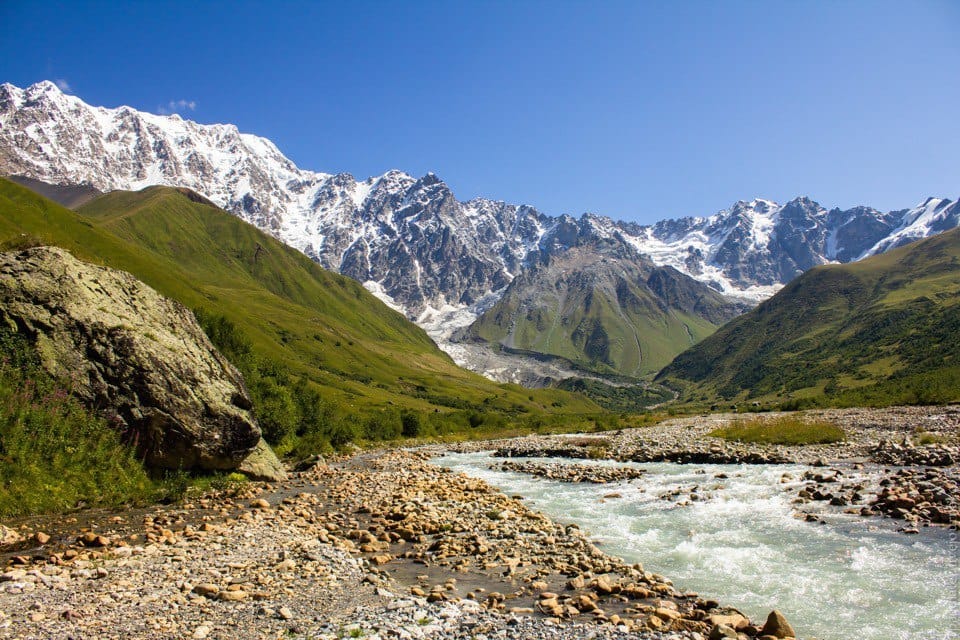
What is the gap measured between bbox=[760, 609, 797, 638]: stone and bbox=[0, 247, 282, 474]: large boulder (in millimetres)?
26422

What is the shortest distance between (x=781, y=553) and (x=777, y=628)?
8911 mm

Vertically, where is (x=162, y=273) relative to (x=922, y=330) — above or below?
above

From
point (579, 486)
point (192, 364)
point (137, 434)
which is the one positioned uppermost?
point (192, 364)

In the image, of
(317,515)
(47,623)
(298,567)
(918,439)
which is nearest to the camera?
(47,623)

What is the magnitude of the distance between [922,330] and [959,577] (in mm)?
230178

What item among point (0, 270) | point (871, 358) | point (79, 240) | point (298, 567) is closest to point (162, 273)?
point (79, 240)

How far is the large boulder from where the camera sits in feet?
80.0

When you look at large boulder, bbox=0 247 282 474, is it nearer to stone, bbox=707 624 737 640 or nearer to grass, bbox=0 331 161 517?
grass, bbox=0 331 161 517

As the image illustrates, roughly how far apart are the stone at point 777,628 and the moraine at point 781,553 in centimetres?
155

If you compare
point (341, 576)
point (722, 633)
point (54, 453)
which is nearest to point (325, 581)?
point (341, 576)

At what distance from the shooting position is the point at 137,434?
24.9 metres

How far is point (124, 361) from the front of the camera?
83.6 ft

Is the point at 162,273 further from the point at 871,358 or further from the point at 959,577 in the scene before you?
the point at 871,358

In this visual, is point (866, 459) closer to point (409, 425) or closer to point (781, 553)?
point (781, 553)
